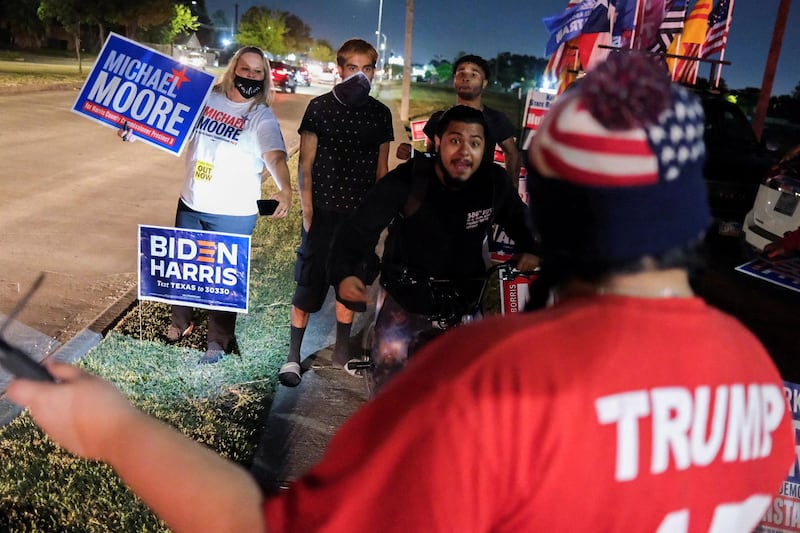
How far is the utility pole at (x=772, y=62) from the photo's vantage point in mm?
14312

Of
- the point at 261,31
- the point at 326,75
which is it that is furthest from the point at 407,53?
the point at 261,31

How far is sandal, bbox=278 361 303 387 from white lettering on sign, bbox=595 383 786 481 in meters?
3.61

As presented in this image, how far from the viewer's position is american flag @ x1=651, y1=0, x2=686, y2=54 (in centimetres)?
848

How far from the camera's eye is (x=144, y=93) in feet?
14.0

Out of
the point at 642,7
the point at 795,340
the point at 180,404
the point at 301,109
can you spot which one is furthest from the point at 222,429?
the point at 301,109

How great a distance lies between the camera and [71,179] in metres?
10.0

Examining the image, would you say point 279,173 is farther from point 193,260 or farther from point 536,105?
point 536,105

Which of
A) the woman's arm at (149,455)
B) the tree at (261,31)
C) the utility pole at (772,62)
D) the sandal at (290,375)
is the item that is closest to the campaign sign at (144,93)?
the sandal at (290,375)

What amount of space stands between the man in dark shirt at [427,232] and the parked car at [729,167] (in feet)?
24.3

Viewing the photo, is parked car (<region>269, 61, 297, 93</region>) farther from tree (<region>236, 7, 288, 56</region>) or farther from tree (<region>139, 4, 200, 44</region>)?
tree (<region>236, 7, 288, 56</region>)

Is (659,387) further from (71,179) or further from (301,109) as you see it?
(301,109)

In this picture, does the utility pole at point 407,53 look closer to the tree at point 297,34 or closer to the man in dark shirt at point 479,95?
the man in dark shirt at point 479,95

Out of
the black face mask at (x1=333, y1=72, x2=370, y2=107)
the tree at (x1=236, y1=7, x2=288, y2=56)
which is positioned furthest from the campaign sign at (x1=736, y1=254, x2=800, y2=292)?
the tree at (x1=236, y1=7, x2=288, y2=56)

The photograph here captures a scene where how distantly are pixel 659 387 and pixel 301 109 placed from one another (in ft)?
92.3
